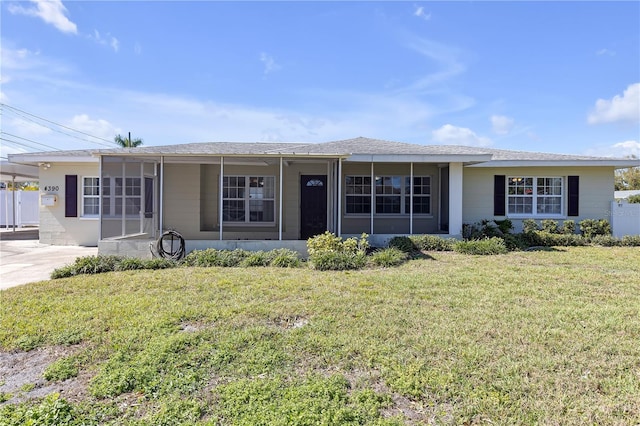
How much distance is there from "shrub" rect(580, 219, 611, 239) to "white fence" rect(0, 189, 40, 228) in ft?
83.2

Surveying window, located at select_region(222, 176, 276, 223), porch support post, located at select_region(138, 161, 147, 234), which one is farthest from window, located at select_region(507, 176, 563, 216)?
porch support post, located at select_region(138, 161, 147, 234)

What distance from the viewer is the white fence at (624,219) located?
1286cm

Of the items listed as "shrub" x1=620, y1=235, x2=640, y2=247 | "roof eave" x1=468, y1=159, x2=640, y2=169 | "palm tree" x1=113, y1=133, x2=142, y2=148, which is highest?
"palm tree" x1=113, y1=133, x2=142, y2=148

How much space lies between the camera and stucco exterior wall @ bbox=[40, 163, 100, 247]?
42.0ft

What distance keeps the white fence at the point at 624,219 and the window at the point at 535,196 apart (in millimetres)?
1700

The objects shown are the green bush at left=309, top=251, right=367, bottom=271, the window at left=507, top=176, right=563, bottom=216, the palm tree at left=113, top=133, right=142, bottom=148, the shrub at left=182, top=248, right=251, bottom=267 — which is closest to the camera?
the green bush at left=309, top=251, right=367, bottom=271

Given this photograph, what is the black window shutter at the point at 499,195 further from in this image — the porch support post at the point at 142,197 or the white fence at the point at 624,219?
the porch support post at the point at 142,197

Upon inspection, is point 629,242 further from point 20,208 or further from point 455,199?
point 20,208

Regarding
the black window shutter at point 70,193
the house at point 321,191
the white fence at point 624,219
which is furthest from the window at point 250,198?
the white fence at point 624,219

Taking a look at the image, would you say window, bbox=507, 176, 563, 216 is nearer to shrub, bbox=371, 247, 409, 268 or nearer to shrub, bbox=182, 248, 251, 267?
shrub, bbox=371, 247, 409, 268

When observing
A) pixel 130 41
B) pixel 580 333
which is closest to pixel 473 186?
pixel 580 333

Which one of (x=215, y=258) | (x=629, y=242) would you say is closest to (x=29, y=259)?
(x=215, y=258)

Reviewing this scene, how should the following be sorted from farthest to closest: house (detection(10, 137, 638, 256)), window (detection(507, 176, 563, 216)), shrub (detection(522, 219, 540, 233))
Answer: window (detection(507, 176, 563, 216)) < shrub (detection(522, 219, 540, 233)) < house (detection(10, 137, 638, 256))

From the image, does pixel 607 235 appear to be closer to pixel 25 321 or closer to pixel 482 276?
pixel 482 276
